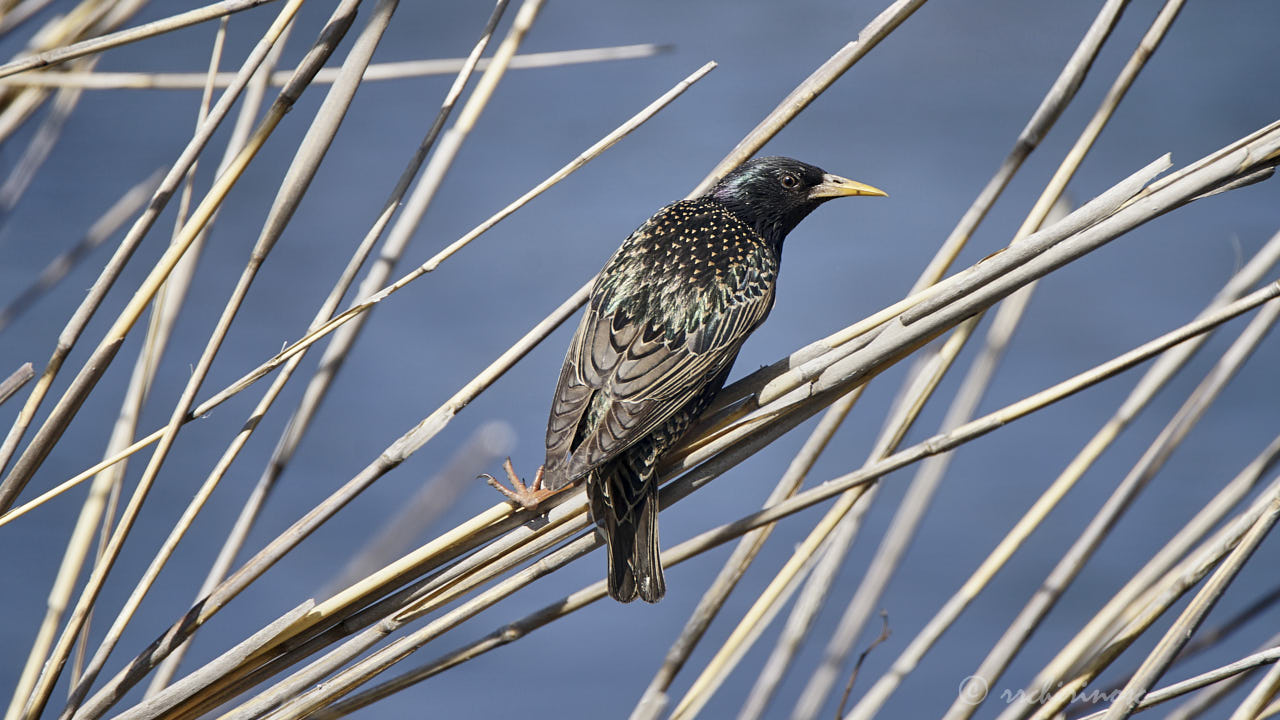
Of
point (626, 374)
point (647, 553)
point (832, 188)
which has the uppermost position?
point (832, 188)

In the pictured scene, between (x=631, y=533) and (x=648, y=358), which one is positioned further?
(x=648, y=358)

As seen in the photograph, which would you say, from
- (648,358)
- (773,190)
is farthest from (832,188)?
(648,358)

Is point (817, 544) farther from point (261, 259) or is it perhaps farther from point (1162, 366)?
point (261, 259)

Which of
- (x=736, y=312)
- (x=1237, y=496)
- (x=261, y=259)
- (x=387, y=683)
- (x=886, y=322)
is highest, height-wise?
(x=736, y=312)

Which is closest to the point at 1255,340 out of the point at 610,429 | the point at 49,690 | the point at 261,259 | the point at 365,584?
the point at 610,429

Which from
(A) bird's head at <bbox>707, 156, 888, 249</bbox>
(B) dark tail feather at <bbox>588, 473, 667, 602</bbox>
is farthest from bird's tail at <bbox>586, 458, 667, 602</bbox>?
(A) bird's head at <bbox>707, 156, 888, 249</bbox>

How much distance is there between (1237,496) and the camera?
174 cm

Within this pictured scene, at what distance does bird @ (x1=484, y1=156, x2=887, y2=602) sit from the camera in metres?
1.61

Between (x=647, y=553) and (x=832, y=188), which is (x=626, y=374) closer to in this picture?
(x=647, y=553)

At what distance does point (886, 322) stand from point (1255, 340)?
2.34ft

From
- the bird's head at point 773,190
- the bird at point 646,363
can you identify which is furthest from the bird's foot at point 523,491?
the bird's head at point 773,190

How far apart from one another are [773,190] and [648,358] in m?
0.80

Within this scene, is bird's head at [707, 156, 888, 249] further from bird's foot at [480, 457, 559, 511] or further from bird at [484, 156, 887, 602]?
bird's foot at [480, 457, 559, 511]

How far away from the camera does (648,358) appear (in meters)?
1.79
